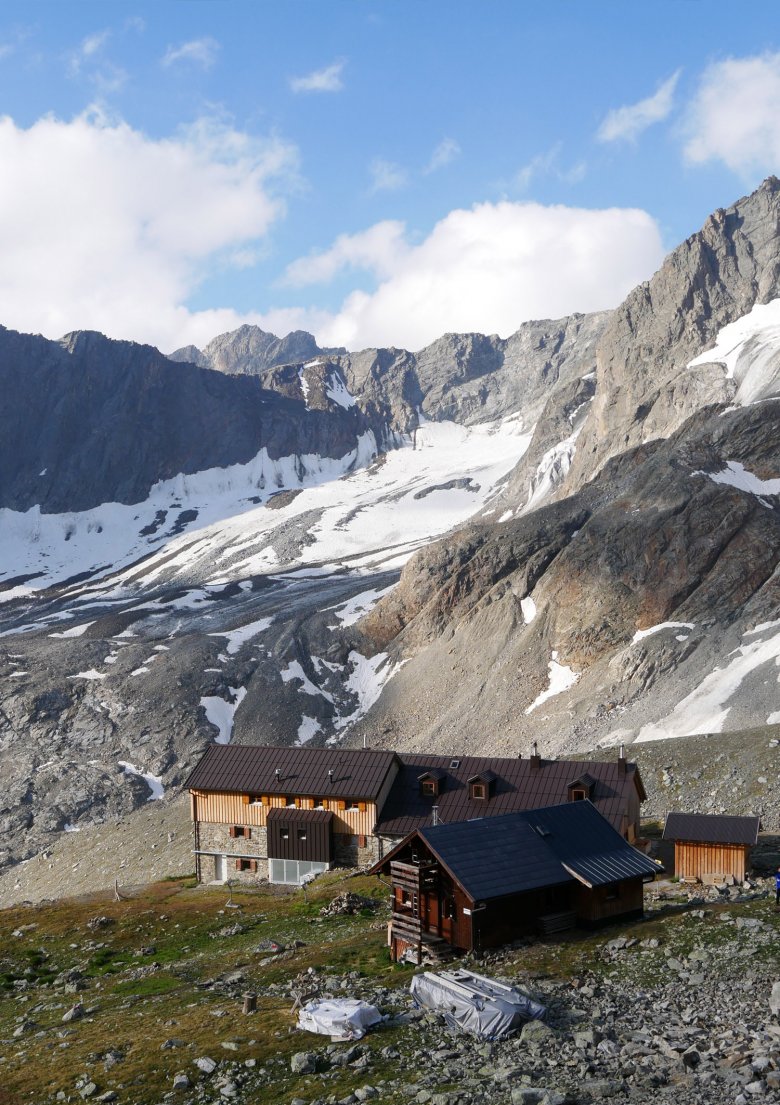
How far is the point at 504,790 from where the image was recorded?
5409 centimetres

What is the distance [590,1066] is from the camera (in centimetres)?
2153

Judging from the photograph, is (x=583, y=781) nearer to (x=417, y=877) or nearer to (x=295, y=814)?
(x=295, y=814)

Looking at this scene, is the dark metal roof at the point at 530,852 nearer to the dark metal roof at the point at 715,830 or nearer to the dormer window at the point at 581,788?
the dark metal roof at the point at 715,830

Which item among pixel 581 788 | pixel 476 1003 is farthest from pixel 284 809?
pixel 476 1003

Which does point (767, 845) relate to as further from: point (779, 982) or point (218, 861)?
point (218, 861)

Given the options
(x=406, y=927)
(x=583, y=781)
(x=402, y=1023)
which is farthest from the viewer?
(x=583, y=781)

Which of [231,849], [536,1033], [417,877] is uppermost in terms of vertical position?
[417,877]

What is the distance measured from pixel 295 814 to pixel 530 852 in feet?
81.0

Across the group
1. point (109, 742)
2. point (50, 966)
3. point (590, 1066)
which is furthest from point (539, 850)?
point (109, 742)

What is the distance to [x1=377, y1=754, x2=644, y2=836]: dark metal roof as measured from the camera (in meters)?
51.8

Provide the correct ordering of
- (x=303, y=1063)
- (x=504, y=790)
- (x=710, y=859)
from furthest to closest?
(x=504, y=790)
(x=710, y=859)
(x=303, y=1063)

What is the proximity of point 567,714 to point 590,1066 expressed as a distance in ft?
236

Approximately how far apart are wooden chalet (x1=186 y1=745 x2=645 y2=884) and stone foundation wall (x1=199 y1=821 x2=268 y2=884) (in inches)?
2.4

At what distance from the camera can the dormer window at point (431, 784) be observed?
2205 inches
